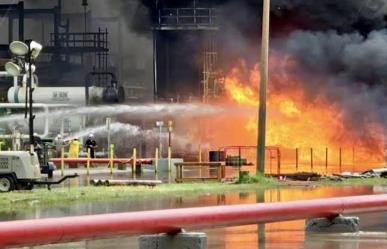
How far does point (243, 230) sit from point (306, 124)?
99.5 feet

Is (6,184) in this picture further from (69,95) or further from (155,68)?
(155,68)

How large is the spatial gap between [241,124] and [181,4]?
8884 millimetres

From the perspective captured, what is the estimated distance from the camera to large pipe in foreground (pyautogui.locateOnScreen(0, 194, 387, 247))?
6.04m

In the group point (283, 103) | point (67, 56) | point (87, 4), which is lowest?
point (283, 103)

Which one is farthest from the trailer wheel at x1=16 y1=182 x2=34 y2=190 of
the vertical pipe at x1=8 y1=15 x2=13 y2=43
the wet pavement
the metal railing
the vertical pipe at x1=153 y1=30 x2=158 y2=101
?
the vertical pipe at x1=8 y1=15 x2=13 y2=43

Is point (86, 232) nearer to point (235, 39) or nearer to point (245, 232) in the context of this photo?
point (245, 232)

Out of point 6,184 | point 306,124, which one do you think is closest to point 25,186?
point 6,184

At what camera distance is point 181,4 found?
48500 mm

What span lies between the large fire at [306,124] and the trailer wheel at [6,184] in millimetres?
22767

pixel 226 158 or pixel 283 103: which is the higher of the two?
pixel 283 103

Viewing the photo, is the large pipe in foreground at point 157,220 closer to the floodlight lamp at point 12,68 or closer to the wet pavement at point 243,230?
the wet pavement at point 243,230

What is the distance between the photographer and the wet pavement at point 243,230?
31.2 feet

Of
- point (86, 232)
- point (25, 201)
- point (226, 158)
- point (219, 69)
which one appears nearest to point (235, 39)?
point (219, 69)

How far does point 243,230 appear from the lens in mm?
11250
